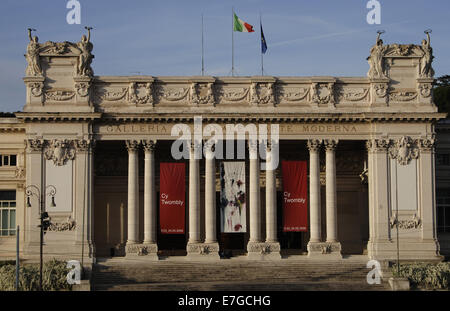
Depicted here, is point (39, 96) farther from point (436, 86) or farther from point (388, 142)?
point (436, 86)

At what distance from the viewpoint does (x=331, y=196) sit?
70.1m

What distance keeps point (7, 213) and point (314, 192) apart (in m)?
24.5

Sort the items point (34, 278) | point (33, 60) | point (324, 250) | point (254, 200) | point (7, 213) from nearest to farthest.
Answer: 1. point (34, 278)
2. point (324, 250)
3. point (33, 60)
4. point (254, 200)
5. point (7, 213)

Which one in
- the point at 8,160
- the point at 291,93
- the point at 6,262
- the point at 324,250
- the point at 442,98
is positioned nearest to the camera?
the point at 6,262

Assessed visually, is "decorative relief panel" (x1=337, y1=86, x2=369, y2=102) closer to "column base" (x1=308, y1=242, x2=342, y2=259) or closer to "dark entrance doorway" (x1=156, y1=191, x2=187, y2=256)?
"column base" (x1=308, y1=242, x2=342, y2=259)

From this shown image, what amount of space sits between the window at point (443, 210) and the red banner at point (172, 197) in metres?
22.0

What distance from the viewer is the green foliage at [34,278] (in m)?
59.3

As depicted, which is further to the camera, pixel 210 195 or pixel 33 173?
pixel 210 195

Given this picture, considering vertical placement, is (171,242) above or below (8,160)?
below

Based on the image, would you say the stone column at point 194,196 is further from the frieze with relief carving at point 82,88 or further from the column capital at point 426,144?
the column capital at point 426,144

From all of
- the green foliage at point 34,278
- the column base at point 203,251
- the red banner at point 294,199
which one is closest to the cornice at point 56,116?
the green foliage at point 34,278

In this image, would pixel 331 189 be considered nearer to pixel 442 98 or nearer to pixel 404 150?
pixel 404 150

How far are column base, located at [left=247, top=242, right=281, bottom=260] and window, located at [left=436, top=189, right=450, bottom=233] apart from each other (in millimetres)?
15568

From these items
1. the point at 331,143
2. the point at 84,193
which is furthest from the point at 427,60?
the point at 84,193
